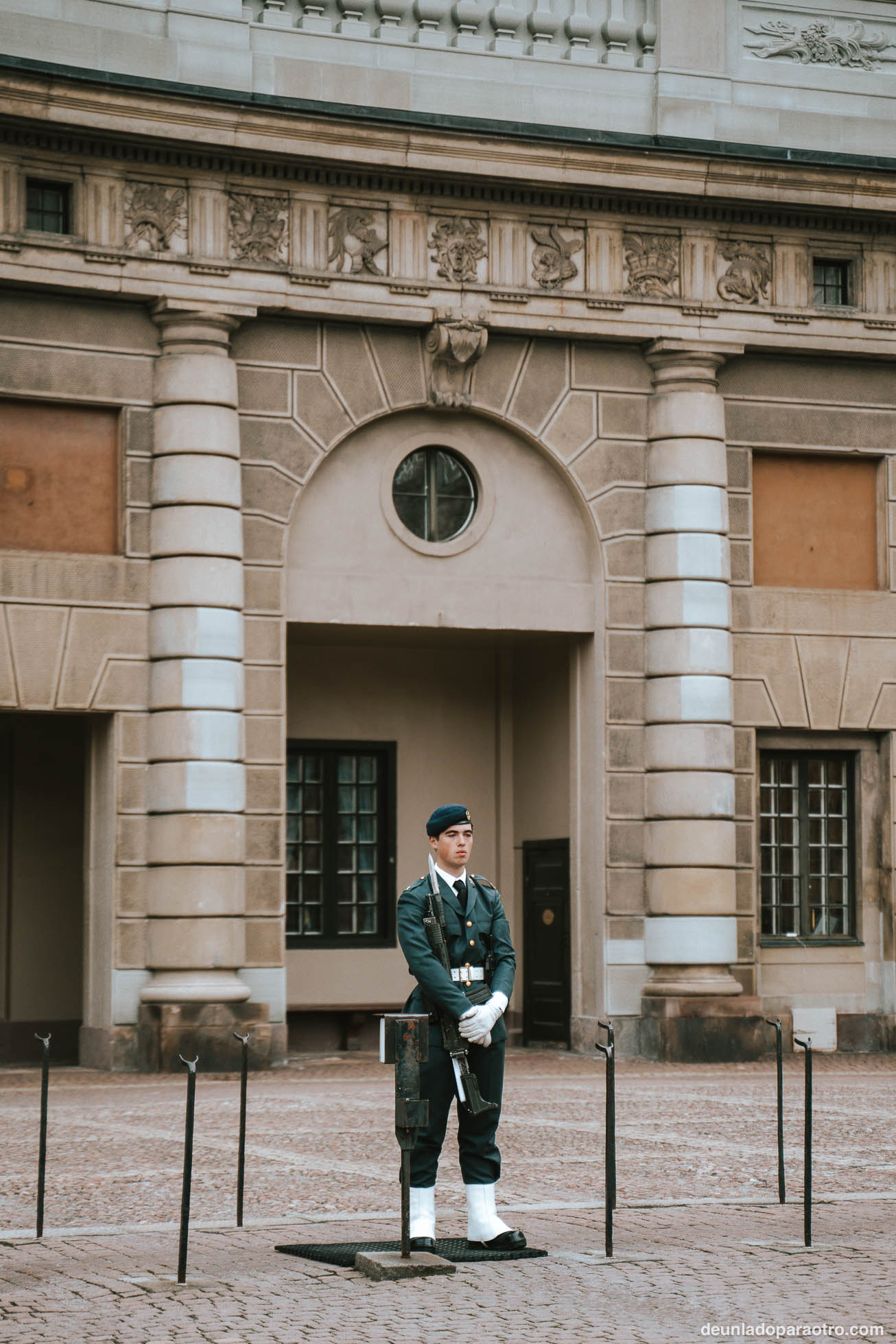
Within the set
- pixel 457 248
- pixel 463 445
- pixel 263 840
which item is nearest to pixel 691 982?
pixel 263 840

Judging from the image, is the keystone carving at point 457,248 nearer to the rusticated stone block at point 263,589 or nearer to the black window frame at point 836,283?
the rusticated stone block at point 263,589

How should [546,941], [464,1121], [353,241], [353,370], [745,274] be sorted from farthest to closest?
[546,941] < [745,274] < [353,370] < [353,241] < [464,1121]

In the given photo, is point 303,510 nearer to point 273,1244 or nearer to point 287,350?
point 287,350

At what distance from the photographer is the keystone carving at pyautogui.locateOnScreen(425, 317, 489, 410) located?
21.2 metres

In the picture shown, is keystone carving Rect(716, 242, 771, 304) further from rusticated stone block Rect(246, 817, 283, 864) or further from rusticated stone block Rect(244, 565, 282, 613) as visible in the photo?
rusticated stone block Rect(246, 817, 283, 864)

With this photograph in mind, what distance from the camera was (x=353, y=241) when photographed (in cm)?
2106

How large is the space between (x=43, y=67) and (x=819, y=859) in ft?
38.2

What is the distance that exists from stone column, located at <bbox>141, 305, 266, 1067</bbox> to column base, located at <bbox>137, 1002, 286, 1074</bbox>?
1.1 inches

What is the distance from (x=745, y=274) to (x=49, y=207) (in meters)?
7.42

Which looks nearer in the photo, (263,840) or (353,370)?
(263,840)

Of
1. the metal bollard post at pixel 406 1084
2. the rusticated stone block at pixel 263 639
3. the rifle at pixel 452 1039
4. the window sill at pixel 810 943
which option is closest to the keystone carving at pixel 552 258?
the rusticated stone block at pixel 263 639

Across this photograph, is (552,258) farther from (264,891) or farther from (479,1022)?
(479,1022)

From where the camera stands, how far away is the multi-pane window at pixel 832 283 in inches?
900

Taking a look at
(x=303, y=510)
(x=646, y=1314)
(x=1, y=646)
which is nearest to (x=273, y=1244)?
(x=646, y=1314)
